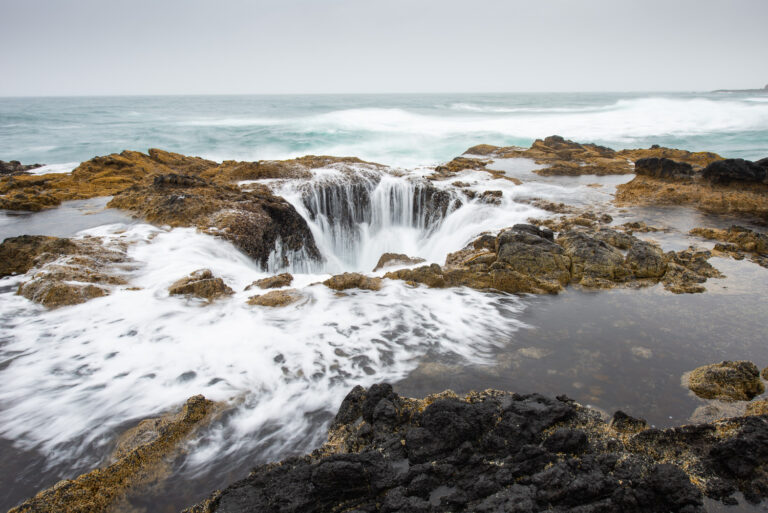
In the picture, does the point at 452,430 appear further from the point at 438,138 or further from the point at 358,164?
the point at 438,138

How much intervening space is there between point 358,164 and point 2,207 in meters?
10.3

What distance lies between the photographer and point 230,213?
865 centimetres

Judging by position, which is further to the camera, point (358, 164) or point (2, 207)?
point (358, 164)

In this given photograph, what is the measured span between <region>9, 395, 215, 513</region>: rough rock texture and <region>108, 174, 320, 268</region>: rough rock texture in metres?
5.03

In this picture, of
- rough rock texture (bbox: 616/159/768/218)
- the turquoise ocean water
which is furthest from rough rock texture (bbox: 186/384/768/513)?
the turquoise ocean water

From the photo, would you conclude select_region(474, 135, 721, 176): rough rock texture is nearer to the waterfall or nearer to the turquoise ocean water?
the turquoise ocean water

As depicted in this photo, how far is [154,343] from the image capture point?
444 centimetres

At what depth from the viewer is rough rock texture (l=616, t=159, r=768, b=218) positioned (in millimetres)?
9383

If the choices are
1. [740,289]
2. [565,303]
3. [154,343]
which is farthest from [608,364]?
[154,343]

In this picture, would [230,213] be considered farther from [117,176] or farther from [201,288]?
[117,176]

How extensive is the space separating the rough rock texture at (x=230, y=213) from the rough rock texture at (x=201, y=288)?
85.2 inches

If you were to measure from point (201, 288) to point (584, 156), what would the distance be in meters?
18.4

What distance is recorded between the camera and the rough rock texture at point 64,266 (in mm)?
5262

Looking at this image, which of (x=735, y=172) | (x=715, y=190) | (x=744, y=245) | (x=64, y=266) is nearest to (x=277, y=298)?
(x=64, y=266)
